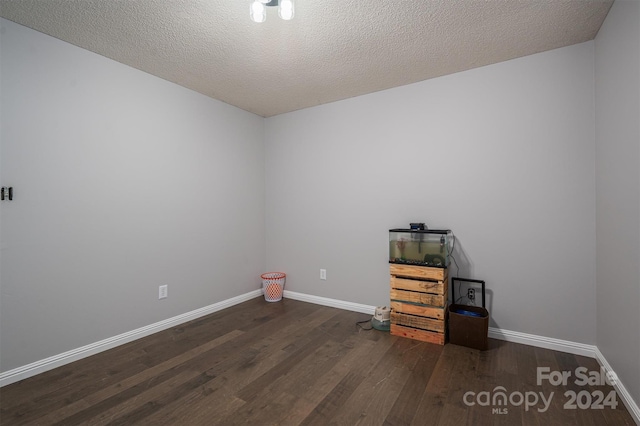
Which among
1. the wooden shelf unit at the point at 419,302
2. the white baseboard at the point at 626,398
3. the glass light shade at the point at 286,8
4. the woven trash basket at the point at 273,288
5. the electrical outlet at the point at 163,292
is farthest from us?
the woven trash basket at the point at 273,288

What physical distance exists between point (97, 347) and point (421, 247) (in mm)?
2838

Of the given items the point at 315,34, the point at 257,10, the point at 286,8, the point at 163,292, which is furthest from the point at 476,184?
the point at 163,292

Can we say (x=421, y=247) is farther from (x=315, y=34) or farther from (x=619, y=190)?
(x=315, y=34)

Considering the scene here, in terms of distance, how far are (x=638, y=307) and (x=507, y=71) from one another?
196 cm

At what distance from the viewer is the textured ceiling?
1835 millimetres

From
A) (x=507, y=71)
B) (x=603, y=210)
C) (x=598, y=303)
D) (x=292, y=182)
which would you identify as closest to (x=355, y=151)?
(x=292, y=182)

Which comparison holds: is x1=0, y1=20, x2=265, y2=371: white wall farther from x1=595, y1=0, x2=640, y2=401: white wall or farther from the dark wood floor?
x1=595, y1=0, x2=640, y2=401: white wall

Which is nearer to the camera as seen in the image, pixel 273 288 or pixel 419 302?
→ pixel 419 302

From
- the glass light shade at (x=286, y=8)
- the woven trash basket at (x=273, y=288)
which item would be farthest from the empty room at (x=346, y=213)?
the woven trash basket at (x=273, y=288)

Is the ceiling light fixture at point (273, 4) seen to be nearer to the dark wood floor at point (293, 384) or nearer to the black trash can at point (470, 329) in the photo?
the dark wood floor at point (293, 384)

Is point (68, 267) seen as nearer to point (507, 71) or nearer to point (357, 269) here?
point (357, 269)

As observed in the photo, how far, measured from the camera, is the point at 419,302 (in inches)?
99.5

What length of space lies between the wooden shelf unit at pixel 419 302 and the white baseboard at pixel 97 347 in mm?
1971

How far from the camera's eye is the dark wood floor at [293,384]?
5.25 feet
